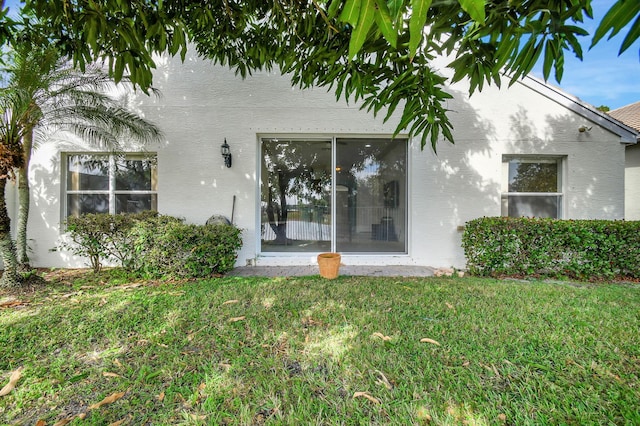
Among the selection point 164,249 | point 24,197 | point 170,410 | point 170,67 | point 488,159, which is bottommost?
point 170,410

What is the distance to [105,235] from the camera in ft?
14.3

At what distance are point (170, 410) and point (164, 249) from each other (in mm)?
3078

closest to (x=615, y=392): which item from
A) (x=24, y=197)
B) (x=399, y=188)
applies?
(x=399, y=188)

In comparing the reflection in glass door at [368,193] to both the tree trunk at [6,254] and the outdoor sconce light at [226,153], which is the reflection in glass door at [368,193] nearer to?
the outdoor sconce light at [226,153]

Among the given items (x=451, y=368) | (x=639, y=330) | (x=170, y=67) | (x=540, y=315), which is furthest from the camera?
(x=170, y=67)

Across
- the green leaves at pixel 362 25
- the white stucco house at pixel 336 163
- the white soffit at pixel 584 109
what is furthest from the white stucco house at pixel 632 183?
the green leaves at pixel 362 25

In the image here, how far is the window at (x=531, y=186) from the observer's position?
5.35 meters

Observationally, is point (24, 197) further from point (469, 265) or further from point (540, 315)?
point (469, 265)

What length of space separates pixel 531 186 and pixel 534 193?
0.53 feet

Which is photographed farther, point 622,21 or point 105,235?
point 105,235

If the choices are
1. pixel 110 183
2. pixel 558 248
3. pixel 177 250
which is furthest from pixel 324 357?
pixel 110 183

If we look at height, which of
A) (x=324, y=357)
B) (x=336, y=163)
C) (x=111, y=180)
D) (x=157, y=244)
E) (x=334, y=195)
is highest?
(x=336, y=163)

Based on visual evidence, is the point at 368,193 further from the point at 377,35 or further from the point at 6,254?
the point at 6,254

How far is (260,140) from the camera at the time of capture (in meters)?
5.38
